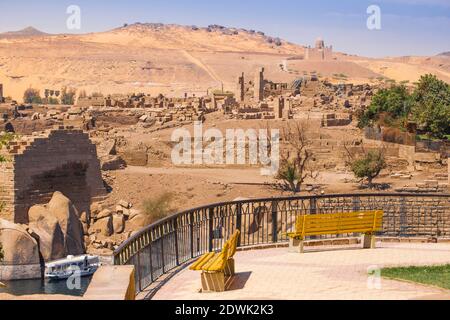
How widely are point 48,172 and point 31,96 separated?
7248 cm

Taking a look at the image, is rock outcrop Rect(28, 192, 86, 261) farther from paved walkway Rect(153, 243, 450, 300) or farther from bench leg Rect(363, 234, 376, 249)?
bench leg Rect(363, 234, 376, 249)

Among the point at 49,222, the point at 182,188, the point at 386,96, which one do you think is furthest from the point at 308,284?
the point at 386,96

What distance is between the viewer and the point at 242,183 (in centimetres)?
3719

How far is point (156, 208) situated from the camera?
1249 inches

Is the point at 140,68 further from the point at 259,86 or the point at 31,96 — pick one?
the point at 259,86

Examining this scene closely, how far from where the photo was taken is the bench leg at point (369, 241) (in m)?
14.1

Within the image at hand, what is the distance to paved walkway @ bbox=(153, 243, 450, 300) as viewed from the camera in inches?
414

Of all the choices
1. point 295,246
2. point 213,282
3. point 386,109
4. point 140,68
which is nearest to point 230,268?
point 213,282

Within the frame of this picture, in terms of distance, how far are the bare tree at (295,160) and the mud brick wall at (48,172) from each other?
23.8ft

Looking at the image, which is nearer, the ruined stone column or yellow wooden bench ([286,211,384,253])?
yellow wooden bench ([286,211,384,253])

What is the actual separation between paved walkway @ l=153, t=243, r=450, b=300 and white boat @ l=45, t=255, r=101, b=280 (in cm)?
1186

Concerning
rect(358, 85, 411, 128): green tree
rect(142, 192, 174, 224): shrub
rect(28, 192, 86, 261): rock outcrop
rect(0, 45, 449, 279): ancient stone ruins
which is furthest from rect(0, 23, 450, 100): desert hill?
rect(28, 192, 86, 261): rock outcrop
